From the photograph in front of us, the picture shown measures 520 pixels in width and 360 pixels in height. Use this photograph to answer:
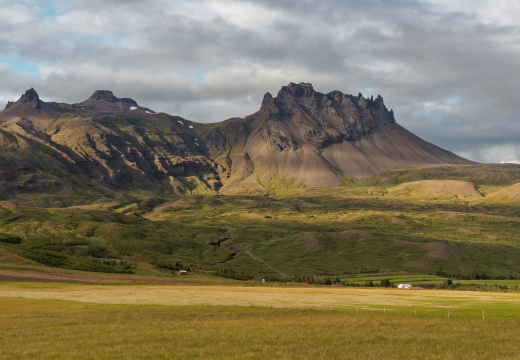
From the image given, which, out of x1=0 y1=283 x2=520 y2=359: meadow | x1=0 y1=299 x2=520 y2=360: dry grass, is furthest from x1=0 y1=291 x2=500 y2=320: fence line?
x1=0 y1=299 x2=520 y2=360: dry grass

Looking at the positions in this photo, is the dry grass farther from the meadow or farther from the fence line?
the fence line

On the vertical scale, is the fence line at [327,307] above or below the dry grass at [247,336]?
below

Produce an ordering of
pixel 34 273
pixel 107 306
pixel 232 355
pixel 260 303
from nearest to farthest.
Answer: pixel 232 355
pixel 107 306
pixel 260 303
pixel 34 273

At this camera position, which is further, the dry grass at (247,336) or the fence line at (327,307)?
the fence line at (327,307)

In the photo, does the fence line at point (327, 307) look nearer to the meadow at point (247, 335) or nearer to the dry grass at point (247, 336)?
the meadow at point (247, 335)

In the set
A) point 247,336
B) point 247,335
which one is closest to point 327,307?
point 247,335

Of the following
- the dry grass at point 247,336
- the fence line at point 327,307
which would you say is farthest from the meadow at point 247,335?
the fence line at point 327,307

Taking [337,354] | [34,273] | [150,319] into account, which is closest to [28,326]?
[150,319]

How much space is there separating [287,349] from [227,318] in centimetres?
2527

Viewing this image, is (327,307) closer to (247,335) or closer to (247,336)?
(247,335)

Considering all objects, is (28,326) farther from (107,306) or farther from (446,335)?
(446,335)

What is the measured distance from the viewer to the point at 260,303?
8638 cm

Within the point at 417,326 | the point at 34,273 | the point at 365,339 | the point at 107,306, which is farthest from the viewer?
the point at 34,273

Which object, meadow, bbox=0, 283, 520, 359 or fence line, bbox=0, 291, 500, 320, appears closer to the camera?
meadow, bbox=0, 283, 520, 359
